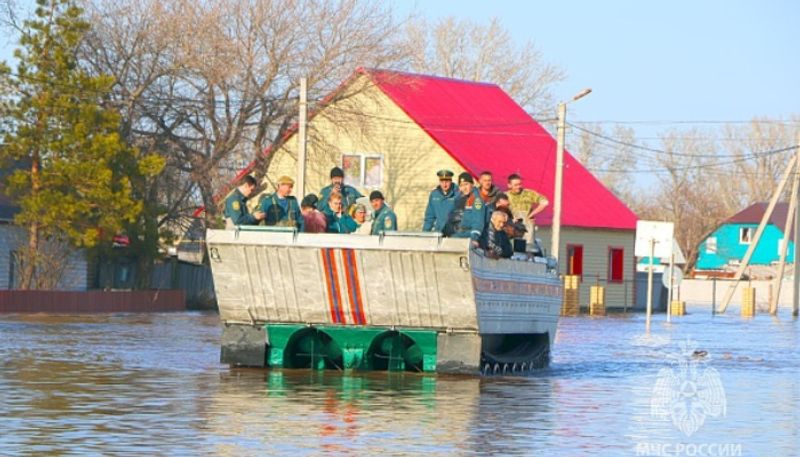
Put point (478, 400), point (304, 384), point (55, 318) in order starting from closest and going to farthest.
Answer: point (478, 400) < point (304, 384) < point (55, 318)

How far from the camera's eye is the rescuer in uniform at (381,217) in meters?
21.1

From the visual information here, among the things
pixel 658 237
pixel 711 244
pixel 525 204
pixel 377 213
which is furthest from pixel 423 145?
pixel 711 244

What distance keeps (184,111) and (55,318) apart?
1274cm

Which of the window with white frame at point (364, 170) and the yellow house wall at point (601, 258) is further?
the yellow house wall at point (601, 258)

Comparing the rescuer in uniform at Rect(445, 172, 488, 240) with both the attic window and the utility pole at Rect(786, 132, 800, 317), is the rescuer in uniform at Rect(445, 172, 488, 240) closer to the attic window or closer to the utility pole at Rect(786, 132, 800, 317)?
the utility pole at Rect(786, 132, 800, 317)

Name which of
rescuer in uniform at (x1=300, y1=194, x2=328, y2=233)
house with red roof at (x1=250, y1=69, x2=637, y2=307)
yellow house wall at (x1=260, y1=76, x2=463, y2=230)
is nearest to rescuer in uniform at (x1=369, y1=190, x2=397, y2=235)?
rescuer in uniform at (x1=300, y1=194, x2=328, y2=233)

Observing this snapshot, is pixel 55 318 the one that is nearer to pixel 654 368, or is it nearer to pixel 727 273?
pixel 654 368

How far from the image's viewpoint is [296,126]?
168 feet

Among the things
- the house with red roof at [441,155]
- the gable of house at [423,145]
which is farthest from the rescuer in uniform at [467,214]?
the gable of house at [423,145]

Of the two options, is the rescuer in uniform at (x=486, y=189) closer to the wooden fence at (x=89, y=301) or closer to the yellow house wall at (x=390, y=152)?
the wooden fence at (x=89, y=301)

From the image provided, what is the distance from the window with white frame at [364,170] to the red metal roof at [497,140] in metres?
1.96

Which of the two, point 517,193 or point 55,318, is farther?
point 55,318

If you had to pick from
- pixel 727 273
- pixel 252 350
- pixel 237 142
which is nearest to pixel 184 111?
pixel 237 142

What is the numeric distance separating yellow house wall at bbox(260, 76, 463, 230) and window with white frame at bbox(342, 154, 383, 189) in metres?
0.14
